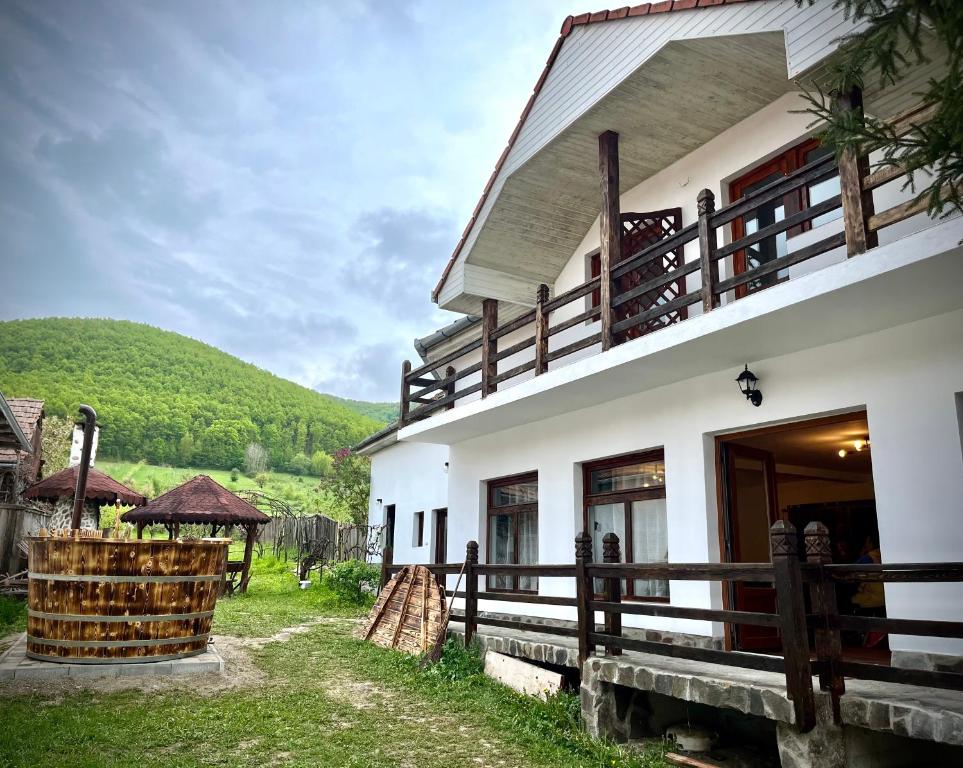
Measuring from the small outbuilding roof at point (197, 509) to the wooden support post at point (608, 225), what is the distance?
12.4m

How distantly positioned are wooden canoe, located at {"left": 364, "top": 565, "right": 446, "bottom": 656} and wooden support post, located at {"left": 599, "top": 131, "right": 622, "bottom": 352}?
408 centimetres

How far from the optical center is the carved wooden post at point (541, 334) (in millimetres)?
9344

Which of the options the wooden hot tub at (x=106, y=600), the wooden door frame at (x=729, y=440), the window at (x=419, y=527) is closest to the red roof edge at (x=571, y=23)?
the wooden door frame at (x=729, y=440)

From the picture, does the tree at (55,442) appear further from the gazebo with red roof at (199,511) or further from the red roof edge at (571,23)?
the red roof edge at (571,23)

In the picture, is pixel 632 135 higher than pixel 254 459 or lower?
lower

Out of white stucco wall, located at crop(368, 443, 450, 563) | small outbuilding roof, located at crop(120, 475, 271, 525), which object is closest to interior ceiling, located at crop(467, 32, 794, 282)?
white stucco wall, located at crop(368, 443, 450, 563)

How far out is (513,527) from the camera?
11.6 metres

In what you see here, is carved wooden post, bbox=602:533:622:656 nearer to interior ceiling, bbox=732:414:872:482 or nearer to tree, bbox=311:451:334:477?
interior ceiling, bbox=732:414:872:482

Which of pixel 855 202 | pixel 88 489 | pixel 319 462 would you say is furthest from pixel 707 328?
pixel 319 462

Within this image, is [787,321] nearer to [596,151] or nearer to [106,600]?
[596,151]

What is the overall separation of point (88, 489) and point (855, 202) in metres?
17.5

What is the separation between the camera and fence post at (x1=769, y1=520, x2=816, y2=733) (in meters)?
4.51

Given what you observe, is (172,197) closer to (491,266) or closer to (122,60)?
(122,60)

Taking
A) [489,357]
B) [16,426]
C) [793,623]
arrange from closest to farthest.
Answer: [793,623] → [489,357] → [16,426]
